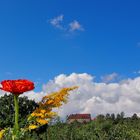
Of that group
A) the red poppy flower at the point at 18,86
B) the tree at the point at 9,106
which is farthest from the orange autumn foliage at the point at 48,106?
the tree at the point at 9,106

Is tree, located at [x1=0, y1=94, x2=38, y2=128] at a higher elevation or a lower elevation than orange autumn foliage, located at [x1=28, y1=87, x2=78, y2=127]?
higher

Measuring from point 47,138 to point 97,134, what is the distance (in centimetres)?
288

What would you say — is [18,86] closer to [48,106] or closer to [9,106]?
[48,106]

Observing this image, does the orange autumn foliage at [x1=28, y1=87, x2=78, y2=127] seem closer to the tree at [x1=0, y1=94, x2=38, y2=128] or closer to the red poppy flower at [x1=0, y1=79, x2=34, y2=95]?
the red poppy flower at [x1=0, y1=79, x2=34, y2=95]

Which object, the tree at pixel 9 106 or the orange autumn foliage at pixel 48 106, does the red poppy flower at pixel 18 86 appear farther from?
the tree at pixel 9 106

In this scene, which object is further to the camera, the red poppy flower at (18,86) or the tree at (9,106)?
Result: the tree at (9,106)

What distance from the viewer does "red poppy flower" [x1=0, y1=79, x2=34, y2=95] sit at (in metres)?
5.14

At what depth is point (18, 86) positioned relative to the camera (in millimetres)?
5164

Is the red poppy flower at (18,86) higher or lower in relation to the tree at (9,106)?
lower

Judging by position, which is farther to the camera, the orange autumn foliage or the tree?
the tree

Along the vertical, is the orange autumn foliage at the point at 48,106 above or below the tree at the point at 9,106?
below

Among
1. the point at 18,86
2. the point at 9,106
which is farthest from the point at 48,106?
the point at 9,106

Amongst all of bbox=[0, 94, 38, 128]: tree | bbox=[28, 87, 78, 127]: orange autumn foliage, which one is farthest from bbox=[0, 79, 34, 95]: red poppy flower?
bbox=[0, 94, 38, 128]: tree

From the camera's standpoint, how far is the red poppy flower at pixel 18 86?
514 cm
